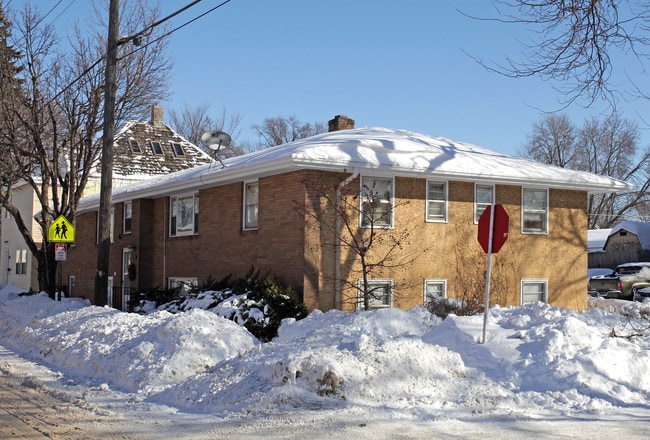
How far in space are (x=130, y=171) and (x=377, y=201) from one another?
22.2 m

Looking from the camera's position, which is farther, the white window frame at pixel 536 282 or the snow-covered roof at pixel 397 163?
the white window frame at pixel 536 282

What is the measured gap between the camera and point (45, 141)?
2397 cm

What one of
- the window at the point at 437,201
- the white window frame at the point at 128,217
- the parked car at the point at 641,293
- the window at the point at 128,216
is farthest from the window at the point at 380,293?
the parked car at the point at 641,293

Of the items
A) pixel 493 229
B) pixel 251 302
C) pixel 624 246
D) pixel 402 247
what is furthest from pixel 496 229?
pixel 624 246

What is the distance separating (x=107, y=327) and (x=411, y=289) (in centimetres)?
758

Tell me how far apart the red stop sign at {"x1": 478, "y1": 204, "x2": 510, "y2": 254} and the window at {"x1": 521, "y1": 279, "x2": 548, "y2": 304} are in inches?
346

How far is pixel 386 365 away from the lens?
364 inches

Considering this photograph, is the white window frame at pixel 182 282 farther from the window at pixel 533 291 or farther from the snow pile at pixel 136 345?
the window at pixel 533 291

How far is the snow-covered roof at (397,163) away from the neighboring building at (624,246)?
973 inches

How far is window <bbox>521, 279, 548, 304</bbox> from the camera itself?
64.2 ft

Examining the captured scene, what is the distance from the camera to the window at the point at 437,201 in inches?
727

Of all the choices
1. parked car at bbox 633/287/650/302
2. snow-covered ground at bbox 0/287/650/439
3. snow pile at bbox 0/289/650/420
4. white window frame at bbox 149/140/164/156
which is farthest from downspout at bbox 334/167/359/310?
white window frame at bbox 149/140/164/156

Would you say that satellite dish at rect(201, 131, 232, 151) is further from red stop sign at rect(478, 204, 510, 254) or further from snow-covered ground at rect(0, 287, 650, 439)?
red stop sign at rect(478, 204, 510, 254)

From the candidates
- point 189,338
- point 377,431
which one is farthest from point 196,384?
point 377,431
